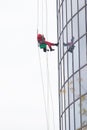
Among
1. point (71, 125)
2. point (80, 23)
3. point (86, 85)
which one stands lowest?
point (71, 125)

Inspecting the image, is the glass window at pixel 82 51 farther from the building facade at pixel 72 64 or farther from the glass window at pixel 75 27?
the glass window at pixel 75 27

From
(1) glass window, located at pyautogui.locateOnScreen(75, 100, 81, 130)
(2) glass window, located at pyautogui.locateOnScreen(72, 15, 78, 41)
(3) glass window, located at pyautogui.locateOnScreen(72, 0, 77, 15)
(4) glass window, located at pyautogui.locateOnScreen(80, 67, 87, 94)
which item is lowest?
(1) glass window, located at pyautogui.locateOnScreen(75, 100, 81, 130)

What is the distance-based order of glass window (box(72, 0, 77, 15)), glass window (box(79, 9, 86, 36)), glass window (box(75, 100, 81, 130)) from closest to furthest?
glass window (box(75, 100, 81, 130))
glass window (box(79, 9, 86, 36))
glass window (box(72, 0, 77, 15))

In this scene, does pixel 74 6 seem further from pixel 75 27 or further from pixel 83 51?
pixel 83 51

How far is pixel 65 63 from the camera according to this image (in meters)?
46.3

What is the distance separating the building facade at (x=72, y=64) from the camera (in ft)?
139

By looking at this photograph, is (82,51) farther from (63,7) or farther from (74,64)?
(63,7)

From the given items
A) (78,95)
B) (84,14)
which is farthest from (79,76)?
(84,14)

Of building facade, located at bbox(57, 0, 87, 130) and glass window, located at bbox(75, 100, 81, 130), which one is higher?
building facade, located at bbox(57, 0, 87, 130)

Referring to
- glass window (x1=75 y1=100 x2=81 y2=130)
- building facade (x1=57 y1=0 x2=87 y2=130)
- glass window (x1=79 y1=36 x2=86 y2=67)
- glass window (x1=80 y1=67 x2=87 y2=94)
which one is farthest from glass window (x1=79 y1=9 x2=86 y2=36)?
glass window (x1=75 y1=100 x2=81 y2=130)

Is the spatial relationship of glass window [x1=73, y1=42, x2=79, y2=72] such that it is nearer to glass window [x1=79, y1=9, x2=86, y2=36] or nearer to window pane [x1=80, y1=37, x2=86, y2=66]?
window pane [x1=80, y1=37, x2=86, y2=66]

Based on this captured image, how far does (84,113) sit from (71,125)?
2310 millimetres

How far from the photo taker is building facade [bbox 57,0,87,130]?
42.3 metres

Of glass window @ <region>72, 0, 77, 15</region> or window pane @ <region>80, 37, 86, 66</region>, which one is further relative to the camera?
glass window @ <region>72, 0, 77, 15</region>
